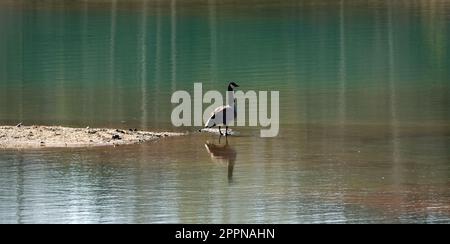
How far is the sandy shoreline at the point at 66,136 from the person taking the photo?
22688 millimetres

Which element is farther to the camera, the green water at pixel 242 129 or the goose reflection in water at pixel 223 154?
the goose reflection in water at pixel 223 154

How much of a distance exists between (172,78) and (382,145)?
15.0m

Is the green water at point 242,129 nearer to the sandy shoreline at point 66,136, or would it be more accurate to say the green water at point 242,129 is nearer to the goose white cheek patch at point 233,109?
the goose white cheek patch at point 233,109

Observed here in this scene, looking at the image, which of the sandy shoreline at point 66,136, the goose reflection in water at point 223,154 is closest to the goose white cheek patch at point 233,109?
the goose reflection in water at point 223,154

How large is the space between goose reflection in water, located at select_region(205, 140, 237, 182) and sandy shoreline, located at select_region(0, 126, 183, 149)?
147 centimetres

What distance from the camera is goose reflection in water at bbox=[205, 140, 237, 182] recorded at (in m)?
20.9

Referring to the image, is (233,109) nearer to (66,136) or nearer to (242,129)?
(242,129)

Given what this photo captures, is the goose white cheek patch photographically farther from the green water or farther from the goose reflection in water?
the goose reflection in water

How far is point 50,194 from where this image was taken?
18266 millimetres

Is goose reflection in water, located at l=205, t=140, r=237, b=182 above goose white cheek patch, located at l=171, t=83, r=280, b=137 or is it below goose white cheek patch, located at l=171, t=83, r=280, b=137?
below

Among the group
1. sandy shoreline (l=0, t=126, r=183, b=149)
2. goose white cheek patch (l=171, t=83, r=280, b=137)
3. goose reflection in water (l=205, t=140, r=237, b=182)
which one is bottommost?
goose reflection in water (l=205, t=140, r=237, b=182)

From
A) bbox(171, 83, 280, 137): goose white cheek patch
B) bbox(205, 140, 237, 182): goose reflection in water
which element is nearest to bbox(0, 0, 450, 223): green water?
bbox(205, 140, 237, 182): goose reflection in water

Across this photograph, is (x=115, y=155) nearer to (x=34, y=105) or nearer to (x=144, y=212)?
(x=144, y=212)

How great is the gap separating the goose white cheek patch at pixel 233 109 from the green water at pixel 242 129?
396mm
